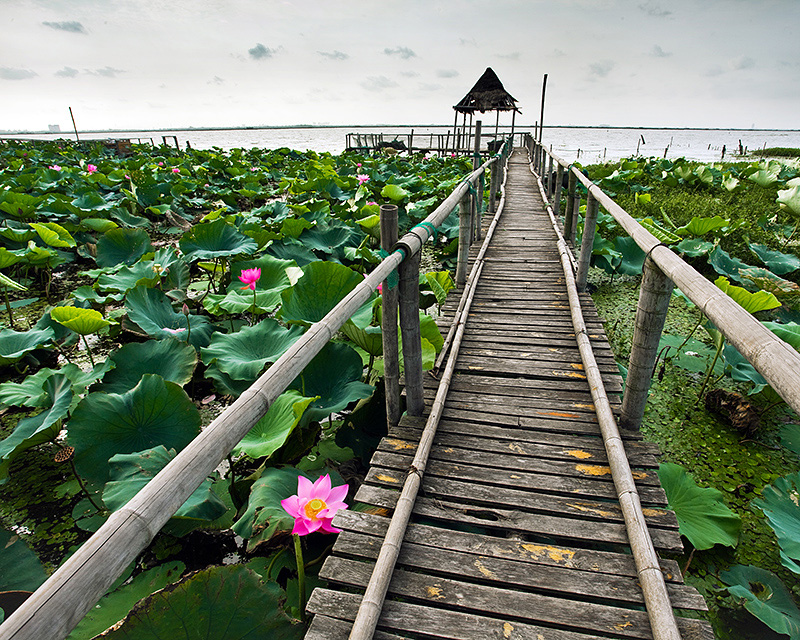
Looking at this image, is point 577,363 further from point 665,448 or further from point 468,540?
point 468,540

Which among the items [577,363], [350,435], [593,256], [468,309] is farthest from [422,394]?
[593,256]

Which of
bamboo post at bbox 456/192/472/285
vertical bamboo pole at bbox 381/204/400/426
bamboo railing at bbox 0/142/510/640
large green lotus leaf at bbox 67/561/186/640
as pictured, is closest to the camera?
bamboo railing at bbox 0/142/510/640

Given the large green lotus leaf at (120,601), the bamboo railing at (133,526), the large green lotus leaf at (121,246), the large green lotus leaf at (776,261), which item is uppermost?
the bamboo railing at (133,526)

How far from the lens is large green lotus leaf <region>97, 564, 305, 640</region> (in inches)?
36.0

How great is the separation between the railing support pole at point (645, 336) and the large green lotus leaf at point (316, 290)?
117 centimetres

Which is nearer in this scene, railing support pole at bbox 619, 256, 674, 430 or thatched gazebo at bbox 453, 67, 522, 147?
railing support pole at bbox 619, 256, 674, 430

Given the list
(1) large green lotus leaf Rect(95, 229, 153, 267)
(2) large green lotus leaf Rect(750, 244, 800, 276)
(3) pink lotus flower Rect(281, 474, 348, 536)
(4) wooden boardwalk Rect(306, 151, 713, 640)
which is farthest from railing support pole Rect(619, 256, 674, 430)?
(1) large green lotus leaf Rect(95, 229, 153, 267)

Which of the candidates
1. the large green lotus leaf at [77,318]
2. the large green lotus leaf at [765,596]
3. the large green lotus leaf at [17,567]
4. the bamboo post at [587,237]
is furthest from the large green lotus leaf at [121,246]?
the large green lotus leaf at [765,596]

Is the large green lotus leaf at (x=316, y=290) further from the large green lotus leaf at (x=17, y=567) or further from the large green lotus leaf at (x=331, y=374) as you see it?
Result: the large green lotus leaf at (x=17, y=567)

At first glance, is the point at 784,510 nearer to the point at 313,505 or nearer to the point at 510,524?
the point at 510,524

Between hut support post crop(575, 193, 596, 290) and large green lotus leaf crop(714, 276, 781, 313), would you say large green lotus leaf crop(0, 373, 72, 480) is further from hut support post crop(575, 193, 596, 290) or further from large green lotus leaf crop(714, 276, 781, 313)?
hut support post crop(575, 193, 596, 290)

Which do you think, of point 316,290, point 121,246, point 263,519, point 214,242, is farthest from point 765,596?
point 121,246

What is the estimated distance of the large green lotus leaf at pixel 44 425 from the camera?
5.28ft

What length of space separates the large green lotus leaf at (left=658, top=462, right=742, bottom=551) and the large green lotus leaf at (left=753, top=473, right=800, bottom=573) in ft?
0.58
